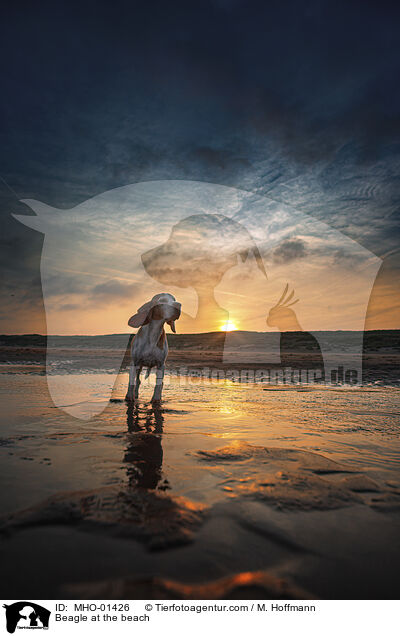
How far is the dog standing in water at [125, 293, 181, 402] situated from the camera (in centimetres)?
760

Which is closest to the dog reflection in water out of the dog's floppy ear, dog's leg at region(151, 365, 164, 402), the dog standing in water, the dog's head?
dog's leg at region(151, 365, 164, 402)

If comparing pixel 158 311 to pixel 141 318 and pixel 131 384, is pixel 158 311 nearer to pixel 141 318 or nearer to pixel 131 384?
pixel 141 318

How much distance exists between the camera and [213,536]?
216cm

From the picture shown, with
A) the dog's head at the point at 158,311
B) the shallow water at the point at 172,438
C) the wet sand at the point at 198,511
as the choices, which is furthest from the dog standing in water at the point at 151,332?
the wet sand at the point at 198,511

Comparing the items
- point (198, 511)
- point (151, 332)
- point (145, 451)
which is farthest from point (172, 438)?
point (151, 332)

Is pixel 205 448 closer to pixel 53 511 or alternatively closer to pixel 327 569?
pixel 53 511

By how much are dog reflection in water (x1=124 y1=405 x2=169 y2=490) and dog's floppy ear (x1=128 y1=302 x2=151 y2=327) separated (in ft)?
6.53

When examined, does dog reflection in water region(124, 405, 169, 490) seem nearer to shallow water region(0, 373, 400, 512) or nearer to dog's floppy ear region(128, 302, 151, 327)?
shallow water region(0, 373, 400, 512)

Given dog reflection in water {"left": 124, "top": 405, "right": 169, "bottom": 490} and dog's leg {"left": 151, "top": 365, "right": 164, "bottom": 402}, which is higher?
dog's leg {"left": 151, "top": 365, "right": 164, "bottom": 402}

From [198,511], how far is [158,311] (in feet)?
18.1

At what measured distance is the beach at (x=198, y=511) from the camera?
1.75 m
